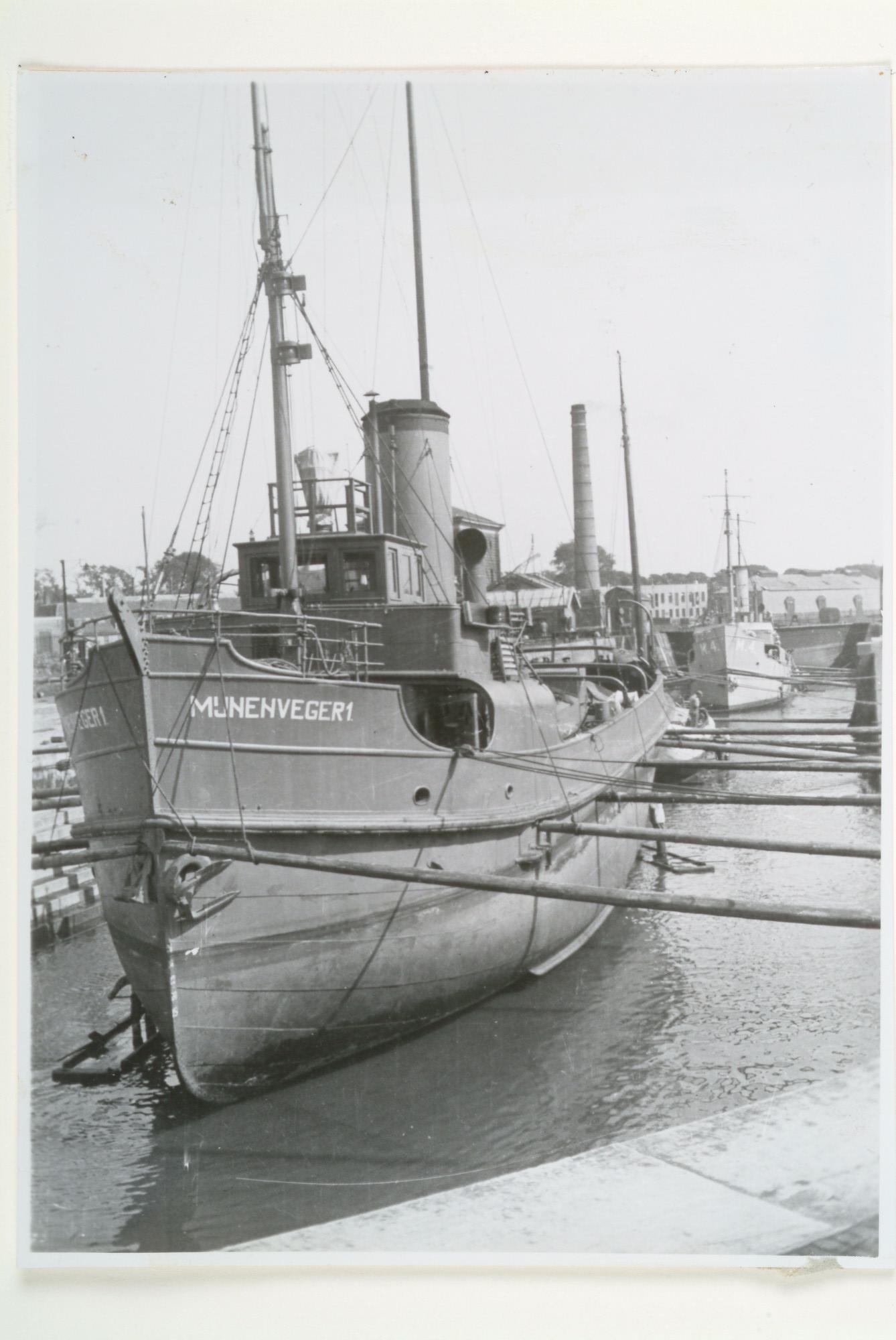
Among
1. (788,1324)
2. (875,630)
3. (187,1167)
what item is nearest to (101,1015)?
(187,1167)

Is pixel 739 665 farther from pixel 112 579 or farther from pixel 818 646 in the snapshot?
pixel 112 579

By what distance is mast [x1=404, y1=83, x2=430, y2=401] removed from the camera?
286 inches

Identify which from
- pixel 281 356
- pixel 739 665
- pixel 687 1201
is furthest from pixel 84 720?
pixel 739 665

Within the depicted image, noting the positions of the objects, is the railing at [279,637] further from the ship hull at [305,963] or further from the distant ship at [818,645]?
the distant ship at [818,645]

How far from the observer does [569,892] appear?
680 cm

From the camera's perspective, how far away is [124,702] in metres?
7.54

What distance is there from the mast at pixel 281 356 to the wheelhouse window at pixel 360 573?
5.26 feet

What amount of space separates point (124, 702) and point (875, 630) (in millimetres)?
5870

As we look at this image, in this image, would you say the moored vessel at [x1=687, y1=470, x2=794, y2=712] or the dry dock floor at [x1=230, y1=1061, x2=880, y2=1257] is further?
the moored vessel at [x1=687, y1=470, x2=794, y2=712]

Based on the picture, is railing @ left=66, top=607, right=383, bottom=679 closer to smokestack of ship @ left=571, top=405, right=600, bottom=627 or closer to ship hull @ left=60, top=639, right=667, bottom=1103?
ship hull @ left=60, top=639, right=667, bottom=1103

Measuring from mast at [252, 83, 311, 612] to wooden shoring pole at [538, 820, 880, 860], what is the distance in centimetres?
352

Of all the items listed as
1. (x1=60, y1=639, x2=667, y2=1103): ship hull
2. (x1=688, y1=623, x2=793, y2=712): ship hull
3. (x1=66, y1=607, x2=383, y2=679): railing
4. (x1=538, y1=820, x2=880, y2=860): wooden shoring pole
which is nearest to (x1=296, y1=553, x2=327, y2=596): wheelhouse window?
(x1=66, y1=607, x2=383, y2=679): railing

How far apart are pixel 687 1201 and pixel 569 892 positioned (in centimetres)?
208

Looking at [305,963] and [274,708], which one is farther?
[305,963]
